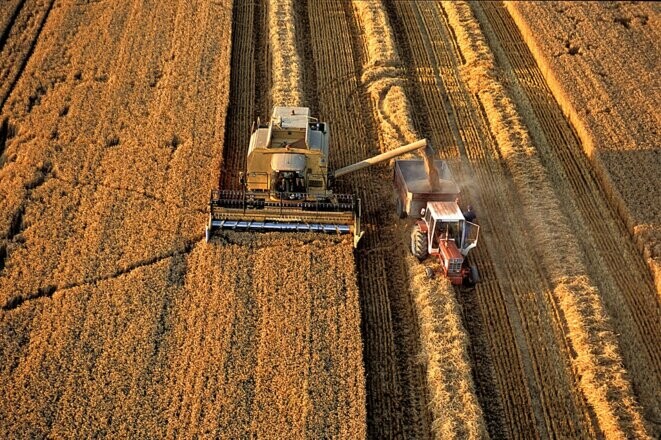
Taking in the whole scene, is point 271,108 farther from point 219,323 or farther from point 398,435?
point 398,435

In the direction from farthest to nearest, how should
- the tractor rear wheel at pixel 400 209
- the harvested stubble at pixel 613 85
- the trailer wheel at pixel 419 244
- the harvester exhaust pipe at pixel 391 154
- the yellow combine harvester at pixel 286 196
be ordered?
the harvested stubble at pixel 613 85, the tractor rear wheel at pixel 400 209, the yellow combine harvester at pixel 286 196, the harvester exhaust pipe at pixel 391 154, the trailer wheel at pixel 419 244

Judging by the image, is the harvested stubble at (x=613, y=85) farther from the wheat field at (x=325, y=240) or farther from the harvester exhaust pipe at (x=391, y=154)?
the harvester exhaust pipe at (x=391, y=154)

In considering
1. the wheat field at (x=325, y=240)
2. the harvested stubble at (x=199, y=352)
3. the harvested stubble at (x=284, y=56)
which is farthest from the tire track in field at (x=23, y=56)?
the harvested stubble at (x=199, y=352)

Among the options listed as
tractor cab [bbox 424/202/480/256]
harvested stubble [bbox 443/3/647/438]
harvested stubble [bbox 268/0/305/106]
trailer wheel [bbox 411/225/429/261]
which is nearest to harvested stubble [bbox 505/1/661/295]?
harvested stubble [bbox 443/3/647/438]

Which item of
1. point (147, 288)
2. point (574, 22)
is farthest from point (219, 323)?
point (574, 22)

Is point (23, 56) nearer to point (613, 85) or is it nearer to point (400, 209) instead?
point (400, 209)

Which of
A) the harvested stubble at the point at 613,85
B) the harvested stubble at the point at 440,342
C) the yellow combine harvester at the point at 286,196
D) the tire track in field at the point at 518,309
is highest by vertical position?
the yellow combine harvester at the point at 286,196

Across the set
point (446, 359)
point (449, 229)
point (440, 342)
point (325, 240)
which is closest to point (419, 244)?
point (449, 229)
